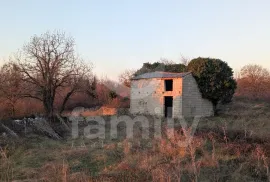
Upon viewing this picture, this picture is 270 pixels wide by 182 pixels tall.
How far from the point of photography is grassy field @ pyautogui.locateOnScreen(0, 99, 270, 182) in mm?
7121

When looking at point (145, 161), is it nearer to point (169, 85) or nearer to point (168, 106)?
point (168, 106)

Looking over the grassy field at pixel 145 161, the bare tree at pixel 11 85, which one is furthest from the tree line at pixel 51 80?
the grassy field at pixel 145 161

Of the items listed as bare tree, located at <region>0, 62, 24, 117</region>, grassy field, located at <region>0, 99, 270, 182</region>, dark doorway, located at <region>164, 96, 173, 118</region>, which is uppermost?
bare tree, located at <region>0, 62, 24, 117</region>

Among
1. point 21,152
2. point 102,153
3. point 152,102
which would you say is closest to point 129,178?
point 102,153

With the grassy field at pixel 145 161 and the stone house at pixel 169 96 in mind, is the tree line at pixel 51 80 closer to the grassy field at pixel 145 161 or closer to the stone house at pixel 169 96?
the stone house at pixel 169 96

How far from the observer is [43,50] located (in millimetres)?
22422

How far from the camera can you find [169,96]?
23.4 metres

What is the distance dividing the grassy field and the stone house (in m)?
10.6

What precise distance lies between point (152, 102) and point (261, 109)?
8.07m

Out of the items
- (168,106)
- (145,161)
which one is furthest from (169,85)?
(145,161)

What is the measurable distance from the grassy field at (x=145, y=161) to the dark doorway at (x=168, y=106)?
11908mm

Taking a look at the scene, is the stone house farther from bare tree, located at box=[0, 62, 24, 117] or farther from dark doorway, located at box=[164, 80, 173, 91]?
bare tree, located at box=[0, 62, 24, 117]

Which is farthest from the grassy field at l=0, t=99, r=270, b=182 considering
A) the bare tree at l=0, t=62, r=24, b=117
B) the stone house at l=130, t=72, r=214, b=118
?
the stone house at l=130, t=72, r=214, b=118

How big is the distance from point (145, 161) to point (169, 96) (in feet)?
51.2
